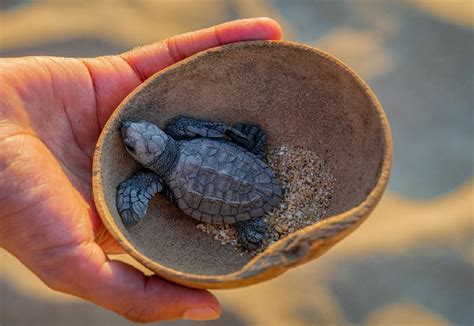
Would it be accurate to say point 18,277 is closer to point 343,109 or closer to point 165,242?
point 165,242

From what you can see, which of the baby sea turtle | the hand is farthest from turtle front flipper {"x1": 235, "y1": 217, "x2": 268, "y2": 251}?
the hand

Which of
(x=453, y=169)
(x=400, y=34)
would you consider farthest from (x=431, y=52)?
(x=453, y=169)

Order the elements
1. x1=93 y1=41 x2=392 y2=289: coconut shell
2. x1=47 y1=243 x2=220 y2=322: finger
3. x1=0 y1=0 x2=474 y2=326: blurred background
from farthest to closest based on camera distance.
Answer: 1. x1=0 y1=0 x2=474 y2=326: blurred background
2. x1=93 y1=41 x2=392 y2=289: coconut shell
3. x1=47 y1=243 x2=220 y2=322: finger

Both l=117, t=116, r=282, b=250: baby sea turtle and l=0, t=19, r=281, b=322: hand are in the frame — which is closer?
l=0, t=19, r=281, b=322: hand

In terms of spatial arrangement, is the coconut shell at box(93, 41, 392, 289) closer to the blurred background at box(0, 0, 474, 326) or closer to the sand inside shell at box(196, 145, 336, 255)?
the sand inside shell at box(196, 145, 336, 255)

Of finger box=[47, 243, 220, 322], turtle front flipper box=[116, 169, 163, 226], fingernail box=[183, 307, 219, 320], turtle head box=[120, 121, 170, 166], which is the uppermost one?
turtle head box=[120, 121, 170, 166]

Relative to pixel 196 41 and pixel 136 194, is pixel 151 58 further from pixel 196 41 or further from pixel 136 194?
pixel 136 194

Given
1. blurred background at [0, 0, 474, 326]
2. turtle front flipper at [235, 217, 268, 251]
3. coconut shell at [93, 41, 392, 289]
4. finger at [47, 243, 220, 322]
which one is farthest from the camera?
blurred background at [0, 0, 474, 326]
